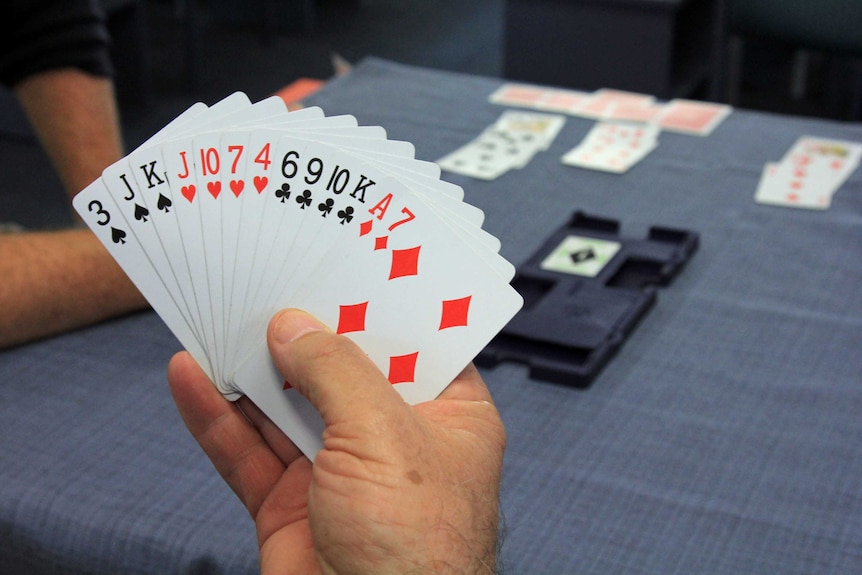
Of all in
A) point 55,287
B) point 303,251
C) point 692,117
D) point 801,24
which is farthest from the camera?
point 801,24

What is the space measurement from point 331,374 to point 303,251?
154 millimetres

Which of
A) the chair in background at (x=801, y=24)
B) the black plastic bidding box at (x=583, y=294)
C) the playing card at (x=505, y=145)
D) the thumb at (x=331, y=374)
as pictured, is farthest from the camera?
the chair in background at (x=801, y=24)

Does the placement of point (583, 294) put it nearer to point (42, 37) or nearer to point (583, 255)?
point (583, 255)

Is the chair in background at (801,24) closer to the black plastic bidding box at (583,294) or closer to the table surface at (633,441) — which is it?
the table surface at (633,441)

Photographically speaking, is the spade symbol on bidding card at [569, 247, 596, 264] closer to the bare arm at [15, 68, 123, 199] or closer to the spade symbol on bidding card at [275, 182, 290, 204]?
the spade symbol on bidding card at [275, 182, 290, 204]

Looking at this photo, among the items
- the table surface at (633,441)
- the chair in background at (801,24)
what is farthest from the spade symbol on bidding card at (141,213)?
the chair in background at (801,24)

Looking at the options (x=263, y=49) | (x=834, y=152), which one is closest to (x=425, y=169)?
(x=834, y=152)

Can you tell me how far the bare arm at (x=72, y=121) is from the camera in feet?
6.14

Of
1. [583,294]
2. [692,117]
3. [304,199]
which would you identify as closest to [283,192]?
[304,199]

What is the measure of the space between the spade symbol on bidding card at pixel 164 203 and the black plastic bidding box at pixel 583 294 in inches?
21.8

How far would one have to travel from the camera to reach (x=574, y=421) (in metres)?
1.25

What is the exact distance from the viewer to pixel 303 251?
0.93 m

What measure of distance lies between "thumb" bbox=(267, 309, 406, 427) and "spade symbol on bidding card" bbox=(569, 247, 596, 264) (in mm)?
748

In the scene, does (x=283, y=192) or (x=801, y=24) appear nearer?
(x=283, y=192)
